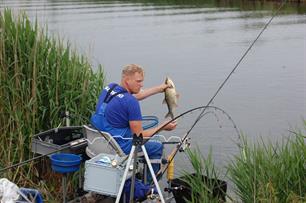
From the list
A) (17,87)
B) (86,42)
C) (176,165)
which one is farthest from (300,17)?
(17,87)

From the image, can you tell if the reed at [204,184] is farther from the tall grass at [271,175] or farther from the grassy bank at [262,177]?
the tall grass at [271,175]

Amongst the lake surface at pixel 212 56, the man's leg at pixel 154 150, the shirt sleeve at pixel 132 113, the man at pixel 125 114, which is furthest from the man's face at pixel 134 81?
the lake surface at pixel 212 56

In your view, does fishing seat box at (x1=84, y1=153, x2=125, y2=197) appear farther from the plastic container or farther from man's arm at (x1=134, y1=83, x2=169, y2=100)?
man's arm at (x1=134, y1=83, x2=169, y2=100)

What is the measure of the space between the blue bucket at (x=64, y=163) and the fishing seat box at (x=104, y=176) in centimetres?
31

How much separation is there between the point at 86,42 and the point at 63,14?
11492 millimetres

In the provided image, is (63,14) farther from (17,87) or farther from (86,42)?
(17,87)

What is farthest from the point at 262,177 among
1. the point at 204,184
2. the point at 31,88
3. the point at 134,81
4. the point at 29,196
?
the point at 31,88

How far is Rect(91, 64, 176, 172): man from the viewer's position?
4.85 m

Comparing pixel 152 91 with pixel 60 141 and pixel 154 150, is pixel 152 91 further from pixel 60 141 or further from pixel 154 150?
pixel 60 141

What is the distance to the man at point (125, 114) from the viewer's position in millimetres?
4852

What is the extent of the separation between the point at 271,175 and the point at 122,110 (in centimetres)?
145

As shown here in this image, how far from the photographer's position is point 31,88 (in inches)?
235

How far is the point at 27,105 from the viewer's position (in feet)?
19.1

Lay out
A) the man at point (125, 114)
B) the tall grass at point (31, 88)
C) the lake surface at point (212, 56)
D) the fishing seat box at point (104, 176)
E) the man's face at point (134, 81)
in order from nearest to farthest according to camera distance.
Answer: the fishing seat box at point (104, 176), the man at point (125, 114), the man's face at point (134, 81), the tall grass at point (31, 88), the lake surface at point (212, 56)
